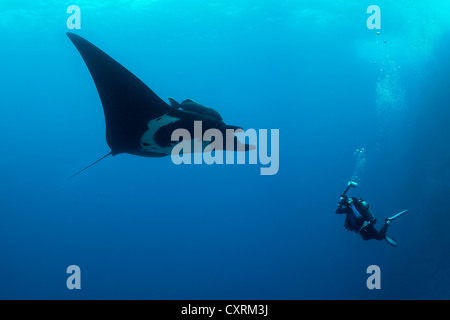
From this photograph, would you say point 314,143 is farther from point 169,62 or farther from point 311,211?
point 169,62

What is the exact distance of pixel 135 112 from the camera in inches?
144

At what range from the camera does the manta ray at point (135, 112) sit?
318 centimetres

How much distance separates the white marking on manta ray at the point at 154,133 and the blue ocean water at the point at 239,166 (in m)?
16.6

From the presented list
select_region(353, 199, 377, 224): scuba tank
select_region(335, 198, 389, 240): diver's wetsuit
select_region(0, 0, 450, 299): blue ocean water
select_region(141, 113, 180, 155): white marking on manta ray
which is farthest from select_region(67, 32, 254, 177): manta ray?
select_region(0, 0, 450, 299): blue ocean water

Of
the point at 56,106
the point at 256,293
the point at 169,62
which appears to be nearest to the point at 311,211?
the point at 256,293

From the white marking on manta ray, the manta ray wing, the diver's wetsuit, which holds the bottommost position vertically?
the diver's wetsuit

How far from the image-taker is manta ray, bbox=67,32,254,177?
3.18m

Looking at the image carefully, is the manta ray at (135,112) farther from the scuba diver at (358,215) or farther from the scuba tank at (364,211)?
the scuba tank at (364,211)

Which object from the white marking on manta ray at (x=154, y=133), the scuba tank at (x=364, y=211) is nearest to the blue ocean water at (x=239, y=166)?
the scuba tank at (x=364, y=211)

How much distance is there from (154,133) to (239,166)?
36347mm

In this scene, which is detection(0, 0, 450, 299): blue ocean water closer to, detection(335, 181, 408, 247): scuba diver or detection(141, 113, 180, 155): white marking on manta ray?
detection(335, 181, 408, 247): scuba diver
